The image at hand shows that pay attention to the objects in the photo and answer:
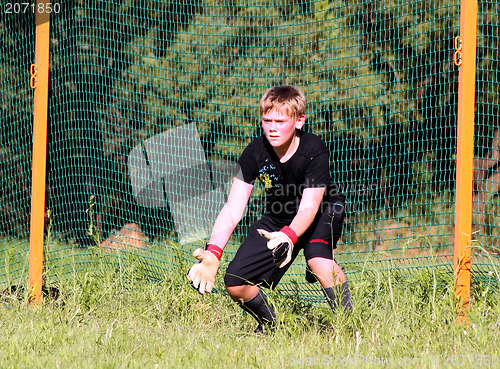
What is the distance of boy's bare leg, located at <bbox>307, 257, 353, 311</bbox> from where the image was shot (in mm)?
3660

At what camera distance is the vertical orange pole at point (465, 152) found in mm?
3980

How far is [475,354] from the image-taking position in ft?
10.5

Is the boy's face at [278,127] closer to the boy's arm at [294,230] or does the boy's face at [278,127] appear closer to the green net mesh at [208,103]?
the boy's arm at [294,230]

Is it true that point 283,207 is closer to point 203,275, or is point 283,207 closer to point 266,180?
point 266,180

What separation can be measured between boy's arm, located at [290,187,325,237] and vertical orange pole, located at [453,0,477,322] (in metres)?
1.02

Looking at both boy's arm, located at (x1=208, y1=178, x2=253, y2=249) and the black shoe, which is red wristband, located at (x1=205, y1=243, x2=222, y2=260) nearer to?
boy's arm, located at (x1=208, y1=178, x2=253, y2=249)

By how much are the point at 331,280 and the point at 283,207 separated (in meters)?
0.62

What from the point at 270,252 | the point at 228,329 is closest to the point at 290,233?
the point at 270,252

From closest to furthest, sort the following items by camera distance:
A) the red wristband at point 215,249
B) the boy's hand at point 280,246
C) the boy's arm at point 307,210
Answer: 1. the boy's hand at point 280,246
2. the boy's arm at point 307,210
3. the red wristband at point 215,249

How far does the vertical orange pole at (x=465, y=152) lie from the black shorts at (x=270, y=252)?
831 mm

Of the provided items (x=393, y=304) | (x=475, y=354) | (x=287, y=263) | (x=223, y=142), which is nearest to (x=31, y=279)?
(x=287, y=263)

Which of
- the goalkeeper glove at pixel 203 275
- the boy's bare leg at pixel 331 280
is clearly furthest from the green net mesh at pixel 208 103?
the goalkeeper glove at pixel 203 275

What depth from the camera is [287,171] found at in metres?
3.93

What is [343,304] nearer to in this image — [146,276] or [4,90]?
[146,276]
